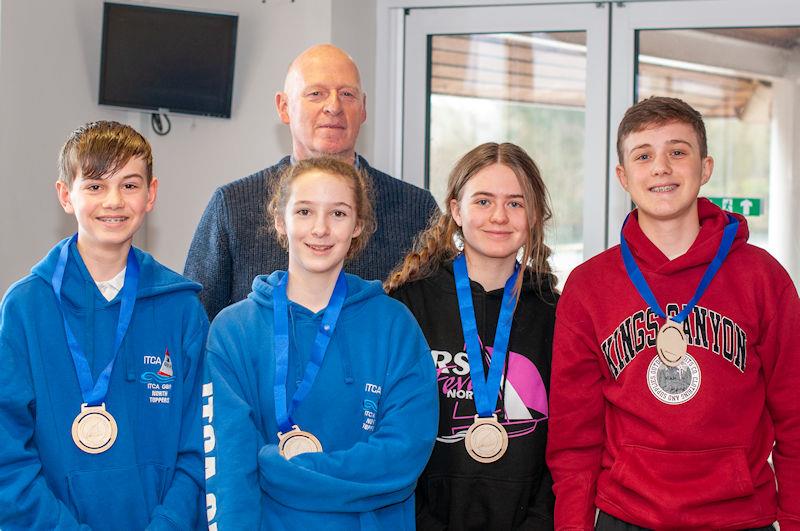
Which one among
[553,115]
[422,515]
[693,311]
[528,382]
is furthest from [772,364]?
[553,115]

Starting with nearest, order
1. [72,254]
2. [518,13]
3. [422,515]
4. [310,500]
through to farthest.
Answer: [310,500]
[72,254]
[422,515]
[518,13]

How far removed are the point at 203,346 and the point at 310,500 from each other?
0.50m

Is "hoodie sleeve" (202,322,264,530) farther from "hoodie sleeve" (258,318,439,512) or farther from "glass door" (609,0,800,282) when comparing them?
"glass door" (609,0,800,282)

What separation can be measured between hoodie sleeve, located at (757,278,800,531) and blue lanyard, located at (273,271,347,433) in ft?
3.45

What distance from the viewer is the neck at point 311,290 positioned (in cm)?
234

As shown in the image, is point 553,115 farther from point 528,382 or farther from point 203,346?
point 203,346

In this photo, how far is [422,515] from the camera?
2.43m

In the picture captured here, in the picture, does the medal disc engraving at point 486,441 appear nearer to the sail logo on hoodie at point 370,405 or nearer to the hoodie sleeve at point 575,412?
the hoodie sleeve at point 575,412

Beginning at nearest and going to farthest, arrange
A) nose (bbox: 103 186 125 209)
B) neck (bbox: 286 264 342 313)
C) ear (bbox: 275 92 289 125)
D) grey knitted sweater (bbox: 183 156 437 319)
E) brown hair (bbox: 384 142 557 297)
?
nose (bbox: 103 186 125 209), neck (bbox: 286 264 342 313), brown hair (bbox: 384 142 557 297), grey knitted sweater (bbox: 183 156 437 319), ear (bbox: 275 92 289 125)

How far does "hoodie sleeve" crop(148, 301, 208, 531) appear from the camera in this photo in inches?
86.2

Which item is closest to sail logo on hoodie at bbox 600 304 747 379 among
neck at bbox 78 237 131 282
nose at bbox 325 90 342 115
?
nose at bbox 325 90 342 115

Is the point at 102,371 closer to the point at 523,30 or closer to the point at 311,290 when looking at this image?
the point at 311,290

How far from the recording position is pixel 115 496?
2.15 metres

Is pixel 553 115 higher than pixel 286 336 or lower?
higher
